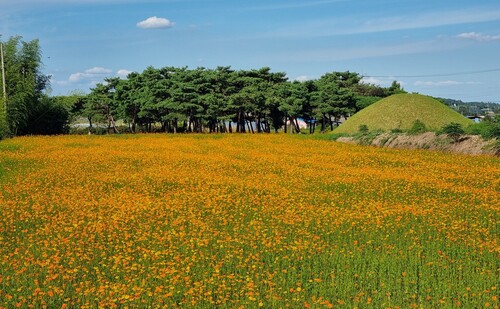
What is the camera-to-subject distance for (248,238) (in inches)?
503

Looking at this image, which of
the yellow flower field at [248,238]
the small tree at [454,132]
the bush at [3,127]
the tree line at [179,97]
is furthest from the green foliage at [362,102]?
the yellow flower field at [248,238]

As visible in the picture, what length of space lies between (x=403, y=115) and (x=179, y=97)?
33927 mm

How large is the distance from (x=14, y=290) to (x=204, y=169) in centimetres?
1759

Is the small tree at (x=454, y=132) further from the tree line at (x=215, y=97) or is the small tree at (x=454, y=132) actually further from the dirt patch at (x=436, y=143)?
the tree line at (x=215, y=97)

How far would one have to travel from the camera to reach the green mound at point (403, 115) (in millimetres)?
63625

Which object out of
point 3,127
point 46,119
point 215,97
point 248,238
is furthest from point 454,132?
point 46,119

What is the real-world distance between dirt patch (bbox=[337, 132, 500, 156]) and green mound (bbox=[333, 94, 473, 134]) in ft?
54.8

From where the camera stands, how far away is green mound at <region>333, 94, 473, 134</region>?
209 ft

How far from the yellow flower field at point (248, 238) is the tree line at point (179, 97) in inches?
1700

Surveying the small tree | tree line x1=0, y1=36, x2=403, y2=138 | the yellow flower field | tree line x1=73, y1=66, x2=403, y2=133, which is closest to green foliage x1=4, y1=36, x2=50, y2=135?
tree line x1=0, y1=36, x2=403, y2=138

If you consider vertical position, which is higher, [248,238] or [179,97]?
[179,97]

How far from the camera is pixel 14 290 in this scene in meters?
9.65

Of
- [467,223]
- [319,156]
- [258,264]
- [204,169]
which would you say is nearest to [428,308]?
[258,264]

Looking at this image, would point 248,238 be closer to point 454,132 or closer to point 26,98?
point 454,132
